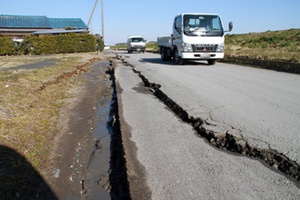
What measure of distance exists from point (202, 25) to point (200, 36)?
2.45 ft

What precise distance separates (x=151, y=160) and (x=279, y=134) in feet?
6.06

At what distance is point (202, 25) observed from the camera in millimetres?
11188

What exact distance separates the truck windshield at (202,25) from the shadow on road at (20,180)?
9843 mm

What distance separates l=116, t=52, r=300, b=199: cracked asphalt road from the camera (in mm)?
2090

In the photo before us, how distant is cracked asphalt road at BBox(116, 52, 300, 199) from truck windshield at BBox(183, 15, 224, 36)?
19.1 ft

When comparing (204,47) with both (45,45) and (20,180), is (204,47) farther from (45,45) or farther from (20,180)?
(45,45)

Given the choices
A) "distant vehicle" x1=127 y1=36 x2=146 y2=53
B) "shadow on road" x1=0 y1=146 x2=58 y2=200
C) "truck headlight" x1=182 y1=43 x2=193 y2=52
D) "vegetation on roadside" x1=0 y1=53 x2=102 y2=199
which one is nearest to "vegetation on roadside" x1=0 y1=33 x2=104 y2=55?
"distant vehicle" x1=127 y1=36 x2=146 y2=53

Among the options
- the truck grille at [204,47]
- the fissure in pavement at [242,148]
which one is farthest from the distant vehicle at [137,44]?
the fissure in pavement at [242,148]

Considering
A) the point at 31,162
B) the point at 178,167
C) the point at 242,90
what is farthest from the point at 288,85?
the point at 31,162

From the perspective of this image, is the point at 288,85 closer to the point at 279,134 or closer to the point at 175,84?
the point at 175,84

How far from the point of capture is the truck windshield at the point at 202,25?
1096 cm

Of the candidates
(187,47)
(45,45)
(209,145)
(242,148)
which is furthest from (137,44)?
(242,148)

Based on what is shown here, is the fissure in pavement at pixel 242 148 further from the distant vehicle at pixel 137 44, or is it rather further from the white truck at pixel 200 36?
the distant vehicle at pixel 137 44

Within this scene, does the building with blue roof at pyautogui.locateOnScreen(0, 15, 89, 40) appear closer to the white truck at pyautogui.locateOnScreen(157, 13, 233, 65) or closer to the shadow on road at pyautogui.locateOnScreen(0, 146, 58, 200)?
the white truck at pyautogui.locateOnScreen(157, 13, 233, 65)
